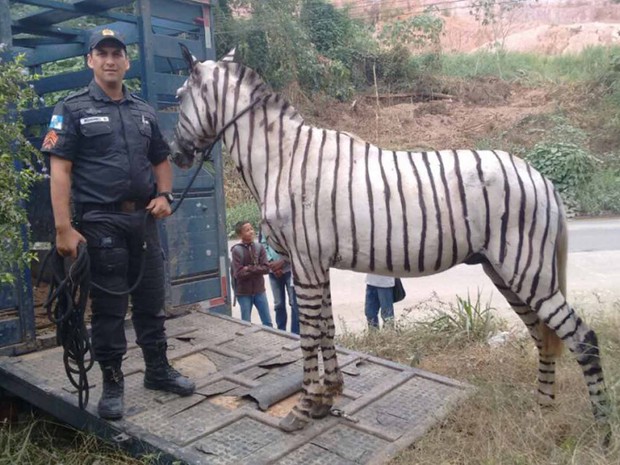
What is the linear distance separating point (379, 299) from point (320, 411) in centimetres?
264

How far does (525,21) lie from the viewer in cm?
3706

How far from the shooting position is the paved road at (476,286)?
720 cm

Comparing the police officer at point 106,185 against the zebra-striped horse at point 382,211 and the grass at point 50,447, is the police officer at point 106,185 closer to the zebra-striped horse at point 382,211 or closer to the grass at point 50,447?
the grass at point 50,447

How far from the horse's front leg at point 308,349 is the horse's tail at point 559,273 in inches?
50.3

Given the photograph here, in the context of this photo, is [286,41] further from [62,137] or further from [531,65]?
[62,137]

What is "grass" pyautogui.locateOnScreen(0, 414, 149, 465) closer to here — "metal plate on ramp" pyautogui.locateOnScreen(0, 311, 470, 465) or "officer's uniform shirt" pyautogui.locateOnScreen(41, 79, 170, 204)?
"metal plate on ramp" pyautogui.locateOnScreen(0, 311, 470, 465)

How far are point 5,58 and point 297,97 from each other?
48.9ft

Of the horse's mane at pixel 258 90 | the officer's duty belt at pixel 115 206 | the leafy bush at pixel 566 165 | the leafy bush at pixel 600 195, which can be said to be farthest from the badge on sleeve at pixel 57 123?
the leafy bush at pixel 566 165

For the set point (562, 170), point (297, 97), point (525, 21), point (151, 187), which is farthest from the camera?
point (525, 21)

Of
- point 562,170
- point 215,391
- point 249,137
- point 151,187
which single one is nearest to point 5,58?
point 151,187

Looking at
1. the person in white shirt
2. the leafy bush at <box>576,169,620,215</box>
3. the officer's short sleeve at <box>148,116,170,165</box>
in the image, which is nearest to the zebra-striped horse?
the officer's short sleeve at <box>148,116,170,165</box>

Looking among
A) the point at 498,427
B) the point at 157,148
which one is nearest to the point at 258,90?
the point at 157,148

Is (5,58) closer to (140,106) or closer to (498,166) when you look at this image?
(140,106)

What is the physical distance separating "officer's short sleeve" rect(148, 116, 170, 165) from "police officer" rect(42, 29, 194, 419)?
0.21 ft
